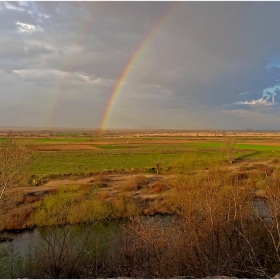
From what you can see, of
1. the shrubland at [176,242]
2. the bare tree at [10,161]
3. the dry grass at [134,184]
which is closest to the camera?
the shrubland at [176,242]

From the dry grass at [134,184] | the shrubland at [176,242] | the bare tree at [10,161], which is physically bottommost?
the dry grass at [134,184]

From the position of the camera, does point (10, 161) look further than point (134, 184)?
No

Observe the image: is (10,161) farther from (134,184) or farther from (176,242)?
(134,184)

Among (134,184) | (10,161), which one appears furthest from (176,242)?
(134,184)

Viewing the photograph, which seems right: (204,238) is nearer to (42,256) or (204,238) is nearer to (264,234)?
(264,234)

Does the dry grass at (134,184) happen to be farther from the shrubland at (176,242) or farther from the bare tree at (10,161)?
the bare tree at (10,161)

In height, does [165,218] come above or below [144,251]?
below

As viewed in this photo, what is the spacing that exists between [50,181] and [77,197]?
11686mm

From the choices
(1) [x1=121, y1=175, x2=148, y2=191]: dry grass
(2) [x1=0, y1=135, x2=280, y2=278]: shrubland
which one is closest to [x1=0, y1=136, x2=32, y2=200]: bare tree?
(2) [x1=0, y1=135, x2=280, y2=278]: shrubland

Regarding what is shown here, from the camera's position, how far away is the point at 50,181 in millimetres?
32844

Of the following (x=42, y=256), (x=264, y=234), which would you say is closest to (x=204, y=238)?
(x=264, y=234)

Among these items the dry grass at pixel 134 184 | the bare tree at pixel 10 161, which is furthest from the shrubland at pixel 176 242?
the dry grass at pixel 134 184

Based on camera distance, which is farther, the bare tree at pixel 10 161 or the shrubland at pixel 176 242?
the bare tree at pixel 10 161

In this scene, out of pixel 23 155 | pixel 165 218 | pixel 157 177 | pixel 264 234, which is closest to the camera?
pixel 264 234
